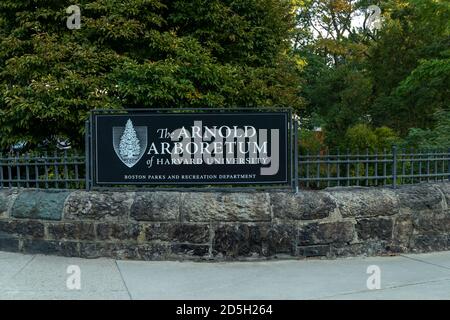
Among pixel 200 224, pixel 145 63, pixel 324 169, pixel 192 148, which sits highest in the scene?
pixel 145 63

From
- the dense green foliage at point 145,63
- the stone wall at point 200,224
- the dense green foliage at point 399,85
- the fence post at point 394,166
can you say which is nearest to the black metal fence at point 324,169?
the fence post at point 394,166

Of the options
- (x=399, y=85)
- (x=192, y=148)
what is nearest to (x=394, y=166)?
(x=192, y=148)

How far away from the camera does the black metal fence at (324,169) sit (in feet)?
22.4

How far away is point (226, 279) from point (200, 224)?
925 millimetres

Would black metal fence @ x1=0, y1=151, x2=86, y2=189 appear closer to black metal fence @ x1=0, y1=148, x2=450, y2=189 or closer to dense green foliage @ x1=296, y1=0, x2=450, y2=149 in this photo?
black metal fence @ x1=0, y1=148, x2=450, y2=189

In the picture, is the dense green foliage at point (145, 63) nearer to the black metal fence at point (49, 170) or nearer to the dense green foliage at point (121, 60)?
the dense green foliage at point (121, 60)

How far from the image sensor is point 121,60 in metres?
8.92

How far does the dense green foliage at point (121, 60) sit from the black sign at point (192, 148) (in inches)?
67.0

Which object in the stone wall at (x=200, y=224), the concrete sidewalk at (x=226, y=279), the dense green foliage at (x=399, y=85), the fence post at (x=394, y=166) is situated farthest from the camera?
Result: the dense green foliage at (x=399, y=85)

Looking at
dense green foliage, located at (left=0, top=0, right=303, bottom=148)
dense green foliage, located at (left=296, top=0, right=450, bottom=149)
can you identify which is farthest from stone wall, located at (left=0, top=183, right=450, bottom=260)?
dense green foliage, located at (left=296, top=0, right=450, bottom=149)

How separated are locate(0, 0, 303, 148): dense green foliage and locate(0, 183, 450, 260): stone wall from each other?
2.06 meters

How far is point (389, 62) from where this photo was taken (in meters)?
17.2

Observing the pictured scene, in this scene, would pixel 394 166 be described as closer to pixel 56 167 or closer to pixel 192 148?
pixel 192 148
